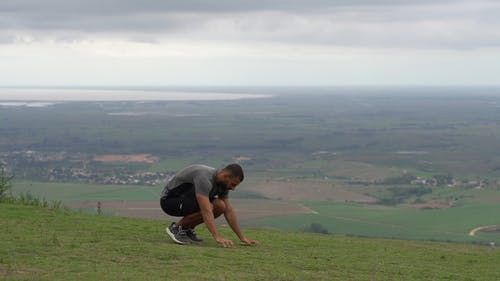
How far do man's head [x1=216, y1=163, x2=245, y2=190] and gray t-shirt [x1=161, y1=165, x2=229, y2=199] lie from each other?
0.14m

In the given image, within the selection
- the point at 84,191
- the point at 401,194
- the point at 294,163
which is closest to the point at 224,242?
the point at 84,191

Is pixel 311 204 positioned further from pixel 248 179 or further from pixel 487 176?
pixel 487 176

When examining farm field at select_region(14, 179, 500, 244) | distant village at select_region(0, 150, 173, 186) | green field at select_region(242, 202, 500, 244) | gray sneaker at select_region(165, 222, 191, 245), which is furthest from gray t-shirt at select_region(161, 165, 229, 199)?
distant village at select_region(0, 150, 173, 186)

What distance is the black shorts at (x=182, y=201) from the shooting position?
10352mm

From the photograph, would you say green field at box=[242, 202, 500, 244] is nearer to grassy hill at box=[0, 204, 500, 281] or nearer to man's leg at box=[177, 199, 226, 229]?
grassy hill at box=[0, 204, 500, 281]

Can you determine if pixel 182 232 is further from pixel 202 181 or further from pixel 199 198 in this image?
pixel 202 181

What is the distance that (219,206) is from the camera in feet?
34.0

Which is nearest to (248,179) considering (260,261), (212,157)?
(212,157)

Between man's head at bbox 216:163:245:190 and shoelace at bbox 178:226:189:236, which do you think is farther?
shoelace at bbox 178:226:189:236

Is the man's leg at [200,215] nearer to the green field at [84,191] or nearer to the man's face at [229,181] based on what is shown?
the man's face at [229,181]

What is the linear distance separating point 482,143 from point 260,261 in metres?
89.3

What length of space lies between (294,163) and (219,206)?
66657mm

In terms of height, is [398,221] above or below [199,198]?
below

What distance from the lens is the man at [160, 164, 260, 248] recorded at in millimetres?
10008
